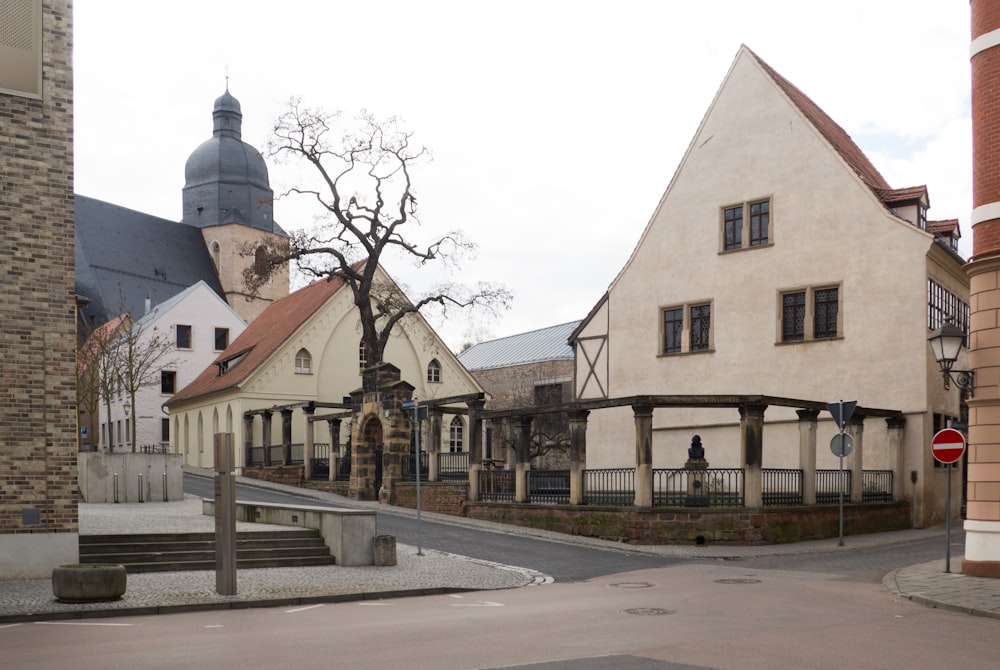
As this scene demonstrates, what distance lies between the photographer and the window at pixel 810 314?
29.3 meters

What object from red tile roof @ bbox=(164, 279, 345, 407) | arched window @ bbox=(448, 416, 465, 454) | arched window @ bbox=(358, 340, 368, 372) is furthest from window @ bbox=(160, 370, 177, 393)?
arched window @ bbox=(448, 416, 465, 454)

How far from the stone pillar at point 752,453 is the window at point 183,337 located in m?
44.1

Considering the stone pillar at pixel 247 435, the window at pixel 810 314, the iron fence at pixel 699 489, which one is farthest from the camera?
the stone pillar at pixel 247 435

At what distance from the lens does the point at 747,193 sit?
31500 millimetres

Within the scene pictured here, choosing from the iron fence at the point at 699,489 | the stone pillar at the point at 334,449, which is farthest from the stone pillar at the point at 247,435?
the iron fence at the point at 699,489

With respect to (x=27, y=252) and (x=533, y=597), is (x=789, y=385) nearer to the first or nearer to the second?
(x=533, y=597)

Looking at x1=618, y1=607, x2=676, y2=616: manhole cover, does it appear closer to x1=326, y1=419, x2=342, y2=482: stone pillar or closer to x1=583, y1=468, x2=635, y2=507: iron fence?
x1=583, y1=468, x2=635, y2=507: iron fence

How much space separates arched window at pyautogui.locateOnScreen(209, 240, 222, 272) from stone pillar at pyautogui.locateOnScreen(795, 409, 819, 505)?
6724 cm

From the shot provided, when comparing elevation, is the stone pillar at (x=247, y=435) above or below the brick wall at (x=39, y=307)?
below

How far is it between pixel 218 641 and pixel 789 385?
22791 mm

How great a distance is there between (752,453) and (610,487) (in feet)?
11.1

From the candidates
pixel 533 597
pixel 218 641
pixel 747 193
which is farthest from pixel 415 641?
pixel 747 193

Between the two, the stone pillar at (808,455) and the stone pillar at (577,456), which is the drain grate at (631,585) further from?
the stone pillar at (808,455)

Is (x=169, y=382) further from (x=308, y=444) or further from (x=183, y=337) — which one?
(x=308, y=444)
